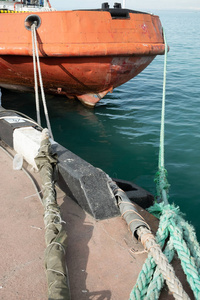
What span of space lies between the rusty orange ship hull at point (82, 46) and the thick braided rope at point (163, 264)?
3425 millimetres

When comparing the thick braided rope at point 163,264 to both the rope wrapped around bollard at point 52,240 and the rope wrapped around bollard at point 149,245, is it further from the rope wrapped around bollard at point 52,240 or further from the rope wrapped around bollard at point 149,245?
the rope wrapped around bollard at point 52,240

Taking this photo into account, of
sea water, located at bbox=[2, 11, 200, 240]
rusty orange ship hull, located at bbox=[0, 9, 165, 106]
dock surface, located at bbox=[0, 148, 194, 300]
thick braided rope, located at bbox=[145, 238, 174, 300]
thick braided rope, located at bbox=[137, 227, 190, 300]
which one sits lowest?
sea water, located at bbox=[2, 11, 200, 240]

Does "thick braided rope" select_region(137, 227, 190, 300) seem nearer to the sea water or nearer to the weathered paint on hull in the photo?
the sea water

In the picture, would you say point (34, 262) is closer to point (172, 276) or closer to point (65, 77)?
point (172, 276)

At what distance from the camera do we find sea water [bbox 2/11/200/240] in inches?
155

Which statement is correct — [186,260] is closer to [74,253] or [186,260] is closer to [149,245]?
[149,245]

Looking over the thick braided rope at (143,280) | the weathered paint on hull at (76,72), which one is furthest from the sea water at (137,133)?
the thick braided rope at (143,280)

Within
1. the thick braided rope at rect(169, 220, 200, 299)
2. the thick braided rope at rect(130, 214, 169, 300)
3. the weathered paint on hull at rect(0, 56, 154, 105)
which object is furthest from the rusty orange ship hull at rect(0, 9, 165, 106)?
the thick braided rope at rect(130, 214, 169, 300)

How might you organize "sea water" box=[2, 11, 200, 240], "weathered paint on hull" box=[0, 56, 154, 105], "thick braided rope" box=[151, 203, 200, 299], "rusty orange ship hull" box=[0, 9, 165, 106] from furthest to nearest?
"weathered paint on hull" box=[0, 56, 154, 105] < "rusty orange ship hull" box=[0, 9, 165, 106] < "sea water" box=[2, 11, 200, 240] < "thick braided rope" box=[151, 203, 200, 299]

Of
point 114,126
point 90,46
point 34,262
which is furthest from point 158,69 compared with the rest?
point 34,262

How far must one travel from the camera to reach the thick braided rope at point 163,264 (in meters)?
1.43

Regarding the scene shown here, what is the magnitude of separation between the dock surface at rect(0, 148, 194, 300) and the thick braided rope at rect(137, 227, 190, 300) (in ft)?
0.34

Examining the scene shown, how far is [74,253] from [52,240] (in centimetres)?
17

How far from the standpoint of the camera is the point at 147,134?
526 cm
